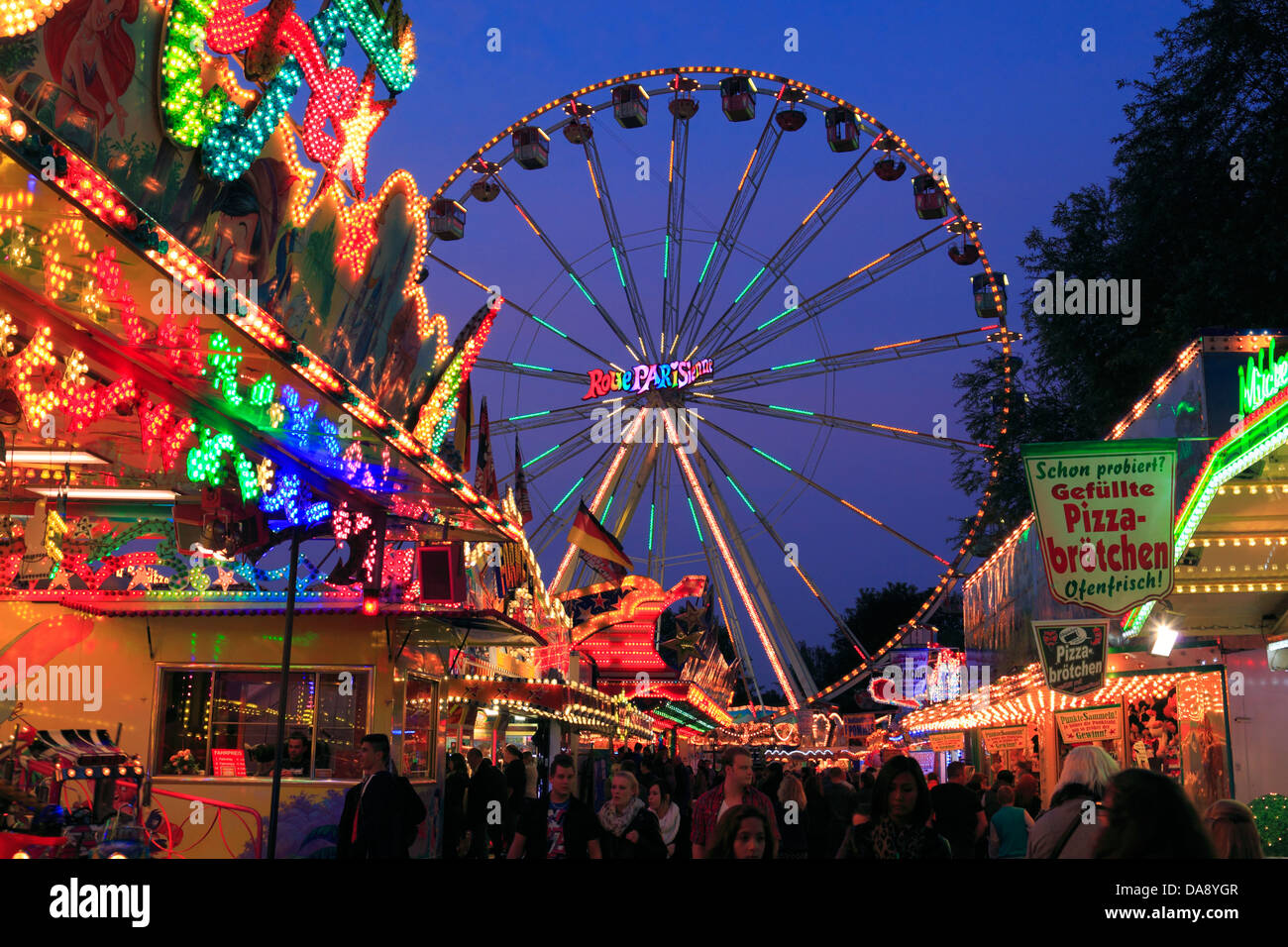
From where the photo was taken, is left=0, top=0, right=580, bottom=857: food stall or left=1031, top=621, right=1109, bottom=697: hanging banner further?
left=1031, top=621, right=1109, bottom=697: hanging banner

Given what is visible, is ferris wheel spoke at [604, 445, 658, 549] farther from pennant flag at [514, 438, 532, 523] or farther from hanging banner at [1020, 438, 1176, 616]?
hanging banner at [1020, 438, 1176, 616]

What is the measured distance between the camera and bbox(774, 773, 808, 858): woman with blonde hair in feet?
31.3

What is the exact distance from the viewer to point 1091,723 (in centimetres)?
1388

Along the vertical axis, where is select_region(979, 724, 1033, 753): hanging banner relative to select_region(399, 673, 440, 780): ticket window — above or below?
below

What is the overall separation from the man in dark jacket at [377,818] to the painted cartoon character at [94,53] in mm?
3371

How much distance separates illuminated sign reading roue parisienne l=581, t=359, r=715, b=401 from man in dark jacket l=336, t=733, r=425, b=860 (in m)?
17.6

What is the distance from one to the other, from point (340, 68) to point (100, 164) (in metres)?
2.65

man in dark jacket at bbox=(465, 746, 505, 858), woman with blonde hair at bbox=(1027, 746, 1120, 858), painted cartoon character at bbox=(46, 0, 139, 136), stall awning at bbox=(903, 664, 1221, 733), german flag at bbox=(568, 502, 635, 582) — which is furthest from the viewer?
german flag at bbox=(568, 502, 635, 582)

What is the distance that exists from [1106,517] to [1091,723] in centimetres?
684

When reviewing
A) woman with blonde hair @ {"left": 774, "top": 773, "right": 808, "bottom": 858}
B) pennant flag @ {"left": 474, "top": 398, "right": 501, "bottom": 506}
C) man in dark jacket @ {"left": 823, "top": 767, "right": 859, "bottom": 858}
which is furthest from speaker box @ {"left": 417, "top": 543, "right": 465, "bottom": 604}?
man in dark jacket @ {"left": 823, "top": 767, "right": 859, "bottom": 858}

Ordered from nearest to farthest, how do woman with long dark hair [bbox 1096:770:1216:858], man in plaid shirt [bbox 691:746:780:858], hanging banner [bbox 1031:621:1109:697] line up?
woman with long dark hair [bbox 1096:770:1216:858]
man in plaid shirt [bbox 691:746:780:858]
hanging banner [bbox 1031:621:1109:697]

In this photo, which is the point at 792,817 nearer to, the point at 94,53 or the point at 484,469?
the point at 484,469

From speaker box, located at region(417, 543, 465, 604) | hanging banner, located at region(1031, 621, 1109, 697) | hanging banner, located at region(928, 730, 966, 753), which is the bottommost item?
hanging banner, located at region(928, 730, 966, 753)

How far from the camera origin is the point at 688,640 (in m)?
25.4
